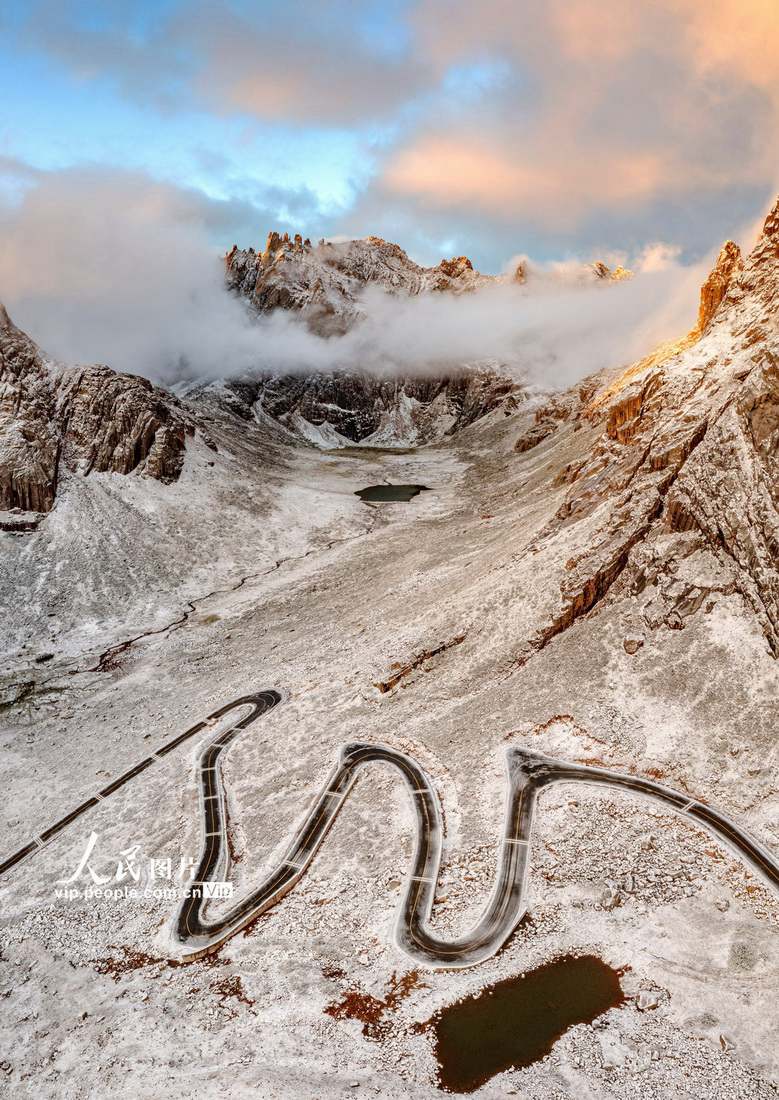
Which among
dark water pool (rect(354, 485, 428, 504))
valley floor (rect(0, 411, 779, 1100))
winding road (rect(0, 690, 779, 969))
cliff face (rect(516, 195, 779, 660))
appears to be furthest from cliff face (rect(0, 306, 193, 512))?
cliff face (rect(516, 195, 779, 660))

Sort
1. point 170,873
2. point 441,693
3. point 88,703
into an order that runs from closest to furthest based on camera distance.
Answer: point 170,873, point 441,693, point 88,703

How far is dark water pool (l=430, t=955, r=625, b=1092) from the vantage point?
29.4 meters

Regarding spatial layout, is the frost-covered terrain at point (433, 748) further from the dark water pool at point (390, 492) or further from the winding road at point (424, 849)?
the dark water pool at point (390, 492)

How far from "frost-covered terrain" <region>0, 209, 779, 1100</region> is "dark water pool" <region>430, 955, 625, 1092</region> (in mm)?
725

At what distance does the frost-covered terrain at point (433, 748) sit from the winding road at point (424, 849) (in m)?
0.95

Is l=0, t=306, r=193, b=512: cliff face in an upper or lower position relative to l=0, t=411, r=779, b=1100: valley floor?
upper

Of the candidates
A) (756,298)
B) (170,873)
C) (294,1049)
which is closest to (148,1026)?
(294,1049)

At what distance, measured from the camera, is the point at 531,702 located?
54750 millimetres

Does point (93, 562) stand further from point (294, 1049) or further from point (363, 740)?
point (294, 1049)

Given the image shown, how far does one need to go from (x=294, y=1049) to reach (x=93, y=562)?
80620 millimetres

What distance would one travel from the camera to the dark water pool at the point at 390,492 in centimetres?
15075

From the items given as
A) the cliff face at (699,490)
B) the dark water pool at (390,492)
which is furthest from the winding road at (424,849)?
the dark water pool at (390,492)

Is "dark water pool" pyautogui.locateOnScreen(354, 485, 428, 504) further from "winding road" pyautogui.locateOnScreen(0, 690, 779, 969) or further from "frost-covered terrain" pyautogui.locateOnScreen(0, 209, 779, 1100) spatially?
"winding road" pyautogui.locateOnScreen(0, 690, 779, 969)

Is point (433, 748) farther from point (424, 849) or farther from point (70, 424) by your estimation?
point (70, 424)
